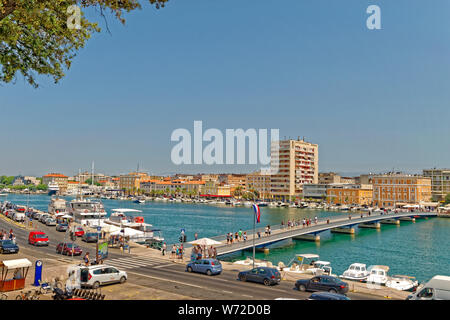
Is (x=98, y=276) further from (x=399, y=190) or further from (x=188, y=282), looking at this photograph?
(x=399, y=190)

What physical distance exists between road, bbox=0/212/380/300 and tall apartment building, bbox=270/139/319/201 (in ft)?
443

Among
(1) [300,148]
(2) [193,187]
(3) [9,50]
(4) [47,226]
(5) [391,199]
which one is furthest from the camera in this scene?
(2) [193,187]

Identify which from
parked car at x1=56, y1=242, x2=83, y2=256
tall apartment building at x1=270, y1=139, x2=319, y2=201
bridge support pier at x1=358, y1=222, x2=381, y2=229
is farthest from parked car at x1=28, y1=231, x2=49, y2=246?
tall apartment building at x1=270, y1=139, x2=319, y2=201

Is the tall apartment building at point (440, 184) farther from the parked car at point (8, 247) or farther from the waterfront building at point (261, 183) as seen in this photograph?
the parked car at point (8, 247)

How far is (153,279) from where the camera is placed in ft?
68.2

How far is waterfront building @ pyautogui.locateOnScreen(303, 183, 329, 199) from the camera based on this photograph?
497 feet

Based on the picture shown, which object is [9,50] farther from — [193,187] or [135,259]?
[193,187]

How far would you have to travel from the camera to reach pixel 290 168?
159000 millimetres

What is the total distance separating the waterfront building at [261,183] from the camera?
16775 centimetres

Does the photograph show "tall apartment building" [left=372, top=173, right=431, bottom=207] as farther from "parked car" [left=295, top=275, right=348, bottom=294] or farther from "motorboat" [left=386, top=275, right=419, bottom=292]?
"parked car" [left=295, top=275, right=348, bottom=294]

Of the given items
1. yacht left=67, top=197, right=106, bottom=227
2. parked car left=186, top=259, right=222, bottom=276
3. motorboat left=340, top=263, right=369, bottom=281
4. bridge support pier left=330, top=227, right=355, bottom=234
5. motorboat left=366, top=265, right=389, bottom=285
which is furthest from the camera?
bridge support pier left=330, top=227, right=355, bottom=234

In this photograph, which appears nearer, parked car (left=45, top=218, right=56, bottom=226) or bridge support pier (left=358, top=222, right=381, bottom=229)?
parked car (left=45, top=218, right=56, bottom=226)
